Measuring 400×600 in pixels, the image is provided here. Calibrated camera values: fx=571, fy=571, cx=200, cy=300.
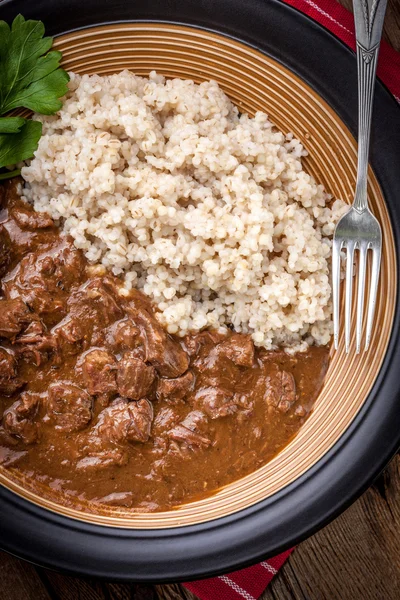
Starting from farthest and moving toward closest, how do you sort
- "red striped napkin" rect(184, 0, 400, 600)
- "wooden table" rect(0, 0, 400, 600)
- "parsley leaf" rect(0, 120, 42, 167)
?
"wooden table" rect(0, 0, 400, 600)
"red striped napkin" rect(184, 0, 400, 600)
"parsley leaf" rect(0, 120, 42, 167)

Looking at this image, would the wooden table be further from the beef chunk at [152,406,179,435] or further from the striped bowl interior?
the beef chunk at [152,406,179,435]

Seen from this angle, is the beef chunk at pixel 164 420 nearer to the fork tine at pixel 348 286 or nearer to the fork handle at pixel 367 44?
the fork tine at pixel 348 286

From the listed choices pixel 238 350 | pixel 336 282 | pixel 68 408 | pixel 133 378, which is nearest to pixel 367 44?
pixel 336 282

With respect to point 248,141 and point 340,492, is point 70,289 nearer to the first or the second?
point 248,141

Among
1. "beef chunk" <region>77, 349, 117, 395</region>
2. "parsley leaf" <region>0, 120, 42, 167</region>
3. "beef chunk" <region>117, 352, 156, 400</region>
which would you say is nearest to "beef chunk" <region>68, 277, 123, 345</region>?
"beef chunk" <region>77, 349, 117, 395</region>

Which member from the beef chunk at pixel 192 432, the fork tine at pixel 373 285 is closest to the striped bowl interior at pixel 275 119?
the fork tine at pixel 373 285

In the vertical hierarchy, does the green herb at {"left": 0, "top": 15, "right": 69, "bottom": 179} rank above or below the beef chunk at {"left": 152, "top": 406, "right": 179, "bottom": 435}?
above
